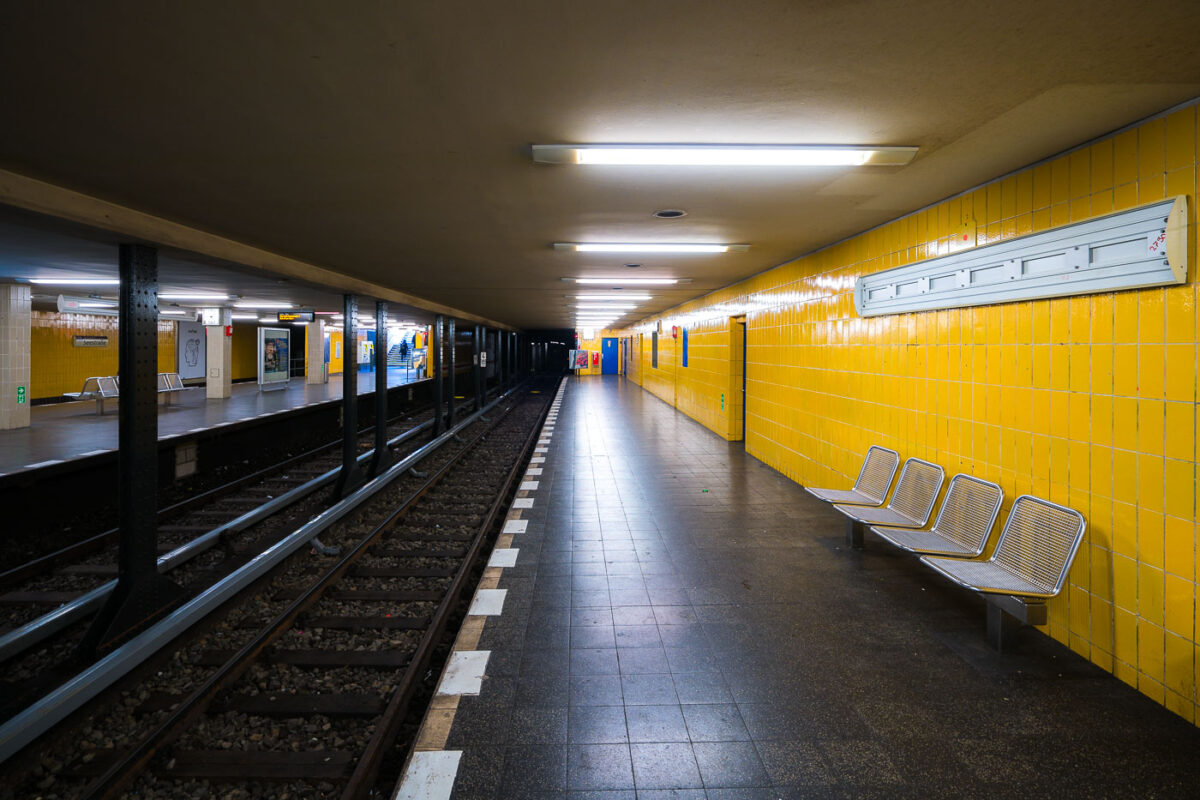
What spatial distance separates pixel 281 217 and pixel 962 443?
17.5ft

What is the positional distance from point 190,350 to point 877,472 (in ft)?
75.2

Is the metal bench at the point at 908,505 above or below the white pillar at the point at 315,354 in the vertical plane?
below

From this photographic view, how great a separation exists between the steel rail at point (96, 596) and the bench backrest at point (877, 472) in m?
5.67

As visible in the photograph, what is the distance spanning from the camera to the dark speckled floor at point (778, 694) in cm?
230

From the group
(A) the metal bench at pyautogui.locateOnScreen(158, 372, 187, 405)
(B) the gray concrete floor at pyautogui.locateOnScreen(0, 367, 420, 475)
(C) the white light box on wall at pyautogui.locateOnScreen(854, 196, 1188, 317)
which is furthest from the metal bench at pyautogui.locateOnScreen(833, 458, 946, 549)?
(A) the metal bench at pyautogui.locateOnScreen(158, 372, 187, 405)

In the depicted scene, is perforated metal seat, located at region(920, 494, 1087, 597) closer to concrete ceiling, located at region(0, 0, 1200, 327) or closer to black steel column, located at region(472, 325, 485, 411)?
concrete ceiling, located at region(0, 0, 1200, 327)

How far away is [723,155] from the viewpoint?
3199 mm

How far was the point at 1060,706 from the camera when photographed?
109 inches

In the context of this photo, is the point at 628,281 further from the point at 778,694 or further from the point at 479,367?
the point at 479,367

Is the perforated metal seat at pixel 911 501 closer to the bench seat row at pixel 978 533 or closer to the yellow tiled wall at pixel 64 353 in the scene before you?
the bench seat row at pixel 978 533

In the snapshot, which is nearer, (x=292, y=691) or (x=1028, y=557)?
(x=292, y=691)

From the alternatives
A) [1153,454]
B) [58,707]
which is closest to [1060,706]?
[1153,454]

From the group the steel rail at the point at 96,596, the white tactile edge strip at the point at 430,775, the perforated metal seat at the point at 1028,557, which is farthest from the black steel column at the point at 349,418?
the perforated metal seat at the point at 1028,557

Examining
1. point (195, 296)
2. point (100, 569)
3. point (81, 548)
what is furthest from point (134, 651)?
point (195, 296)
